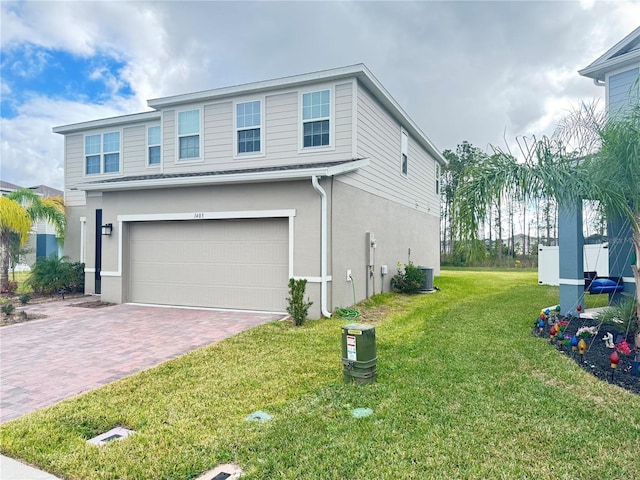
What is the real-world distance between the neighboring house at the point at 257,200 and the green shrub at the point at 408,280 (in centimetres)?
46

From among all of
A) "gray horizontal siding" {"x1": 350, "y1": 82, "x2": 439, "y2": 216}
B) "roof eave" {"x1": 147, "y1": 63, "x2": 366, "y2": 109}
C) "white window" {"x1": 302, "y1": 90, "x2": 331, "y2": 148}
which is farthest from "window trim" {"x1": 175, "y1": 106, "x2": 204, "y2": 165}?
"gray horizontal siding" {"x1": 350, "y1": 82, "x2": 439, "y2": 216}

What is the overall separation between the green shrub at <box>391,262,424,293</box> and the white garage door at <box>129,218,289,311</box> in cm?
480

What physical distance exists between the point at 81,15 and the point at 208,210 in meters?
5.85

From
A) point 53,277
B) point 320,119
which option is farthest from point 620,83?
point 53,277

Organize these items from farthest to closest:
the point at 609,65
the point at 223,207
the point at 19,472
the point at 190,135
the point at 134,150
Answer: the point at 134,150
the point at 190,135
the point at 609,65
the point at 223,207
the point at 19,472

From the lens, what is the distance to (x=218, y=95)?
1100 centimetres

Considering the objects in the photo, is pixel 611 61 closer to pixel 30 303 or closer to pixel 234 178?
pixel 234 178

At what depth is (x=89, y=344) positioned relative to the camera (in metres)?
6.56

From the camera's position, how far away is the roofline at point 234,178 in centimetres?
825

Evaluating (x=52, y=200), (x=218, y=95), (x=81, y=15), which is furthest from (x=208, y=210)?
(x=52, y=200)

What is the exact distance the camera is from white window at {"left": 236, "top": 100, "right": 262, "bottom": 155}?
1083 cm

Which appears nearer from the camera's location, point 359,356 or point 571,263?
point 359,356

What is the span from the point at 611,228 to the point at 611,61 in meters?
4.86

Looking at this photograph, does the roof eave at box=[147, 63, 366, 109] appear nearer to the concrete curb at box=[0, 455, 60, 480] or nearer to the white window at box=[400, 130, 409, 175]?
the white window at box=[400, 130, 409, 175]
